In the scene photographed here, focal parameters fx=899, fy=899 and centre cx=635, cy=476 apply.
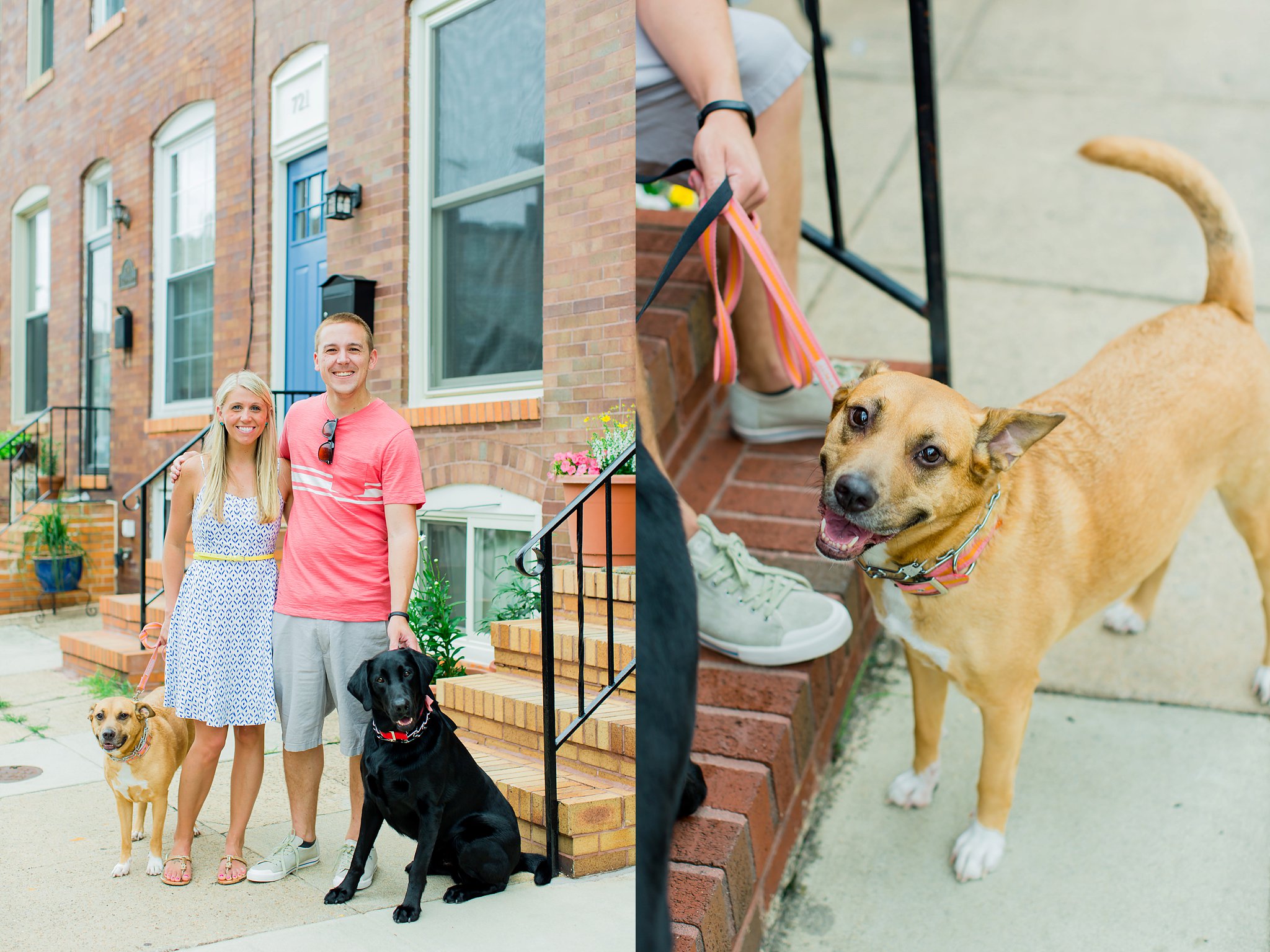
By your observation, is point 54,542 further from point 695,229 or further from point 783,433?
point 783,433

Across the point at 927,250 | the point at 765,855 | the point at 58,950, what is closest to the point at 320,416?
the point at 58,950

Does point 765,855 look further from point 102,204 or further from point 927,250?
point 102,204

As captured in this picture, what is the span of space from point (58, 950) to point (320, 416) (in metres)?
0.66

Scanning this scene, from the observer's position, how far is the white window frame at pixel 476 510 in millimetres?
1120

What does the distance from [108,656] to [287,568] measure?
0.27 m

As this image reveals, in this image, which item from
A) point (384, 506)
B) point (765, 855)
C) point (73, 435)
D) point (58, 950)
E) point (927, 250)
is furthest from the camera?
point (927, 250)

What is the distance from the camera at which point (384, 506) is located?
3.67ft

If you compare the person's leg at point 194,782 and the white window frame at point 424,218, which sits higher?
the white window frame at point 424,218

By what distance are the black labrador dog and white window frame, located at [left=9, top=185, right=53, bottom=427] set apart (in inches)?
25.5

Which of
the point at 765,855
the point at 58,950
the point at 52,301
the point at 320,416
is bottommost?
the point at 765,855

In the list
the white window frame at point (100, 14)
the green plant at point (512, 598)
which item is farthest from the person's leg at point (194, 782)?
the white window frame at point (100, 14)

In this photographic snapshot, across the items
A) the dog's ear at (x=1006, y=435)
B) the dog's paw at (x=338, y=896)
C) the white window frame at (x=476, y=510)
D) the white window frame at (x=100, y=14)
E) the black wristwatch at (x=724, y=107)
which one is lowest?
the dog's paw at (x=338, y=896)

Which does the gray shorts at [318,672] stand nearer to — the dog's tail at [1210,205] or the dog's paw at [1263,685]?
the dog's tail at [1210,205]

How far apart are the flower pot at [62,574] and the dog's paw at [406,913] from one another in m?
0.59
